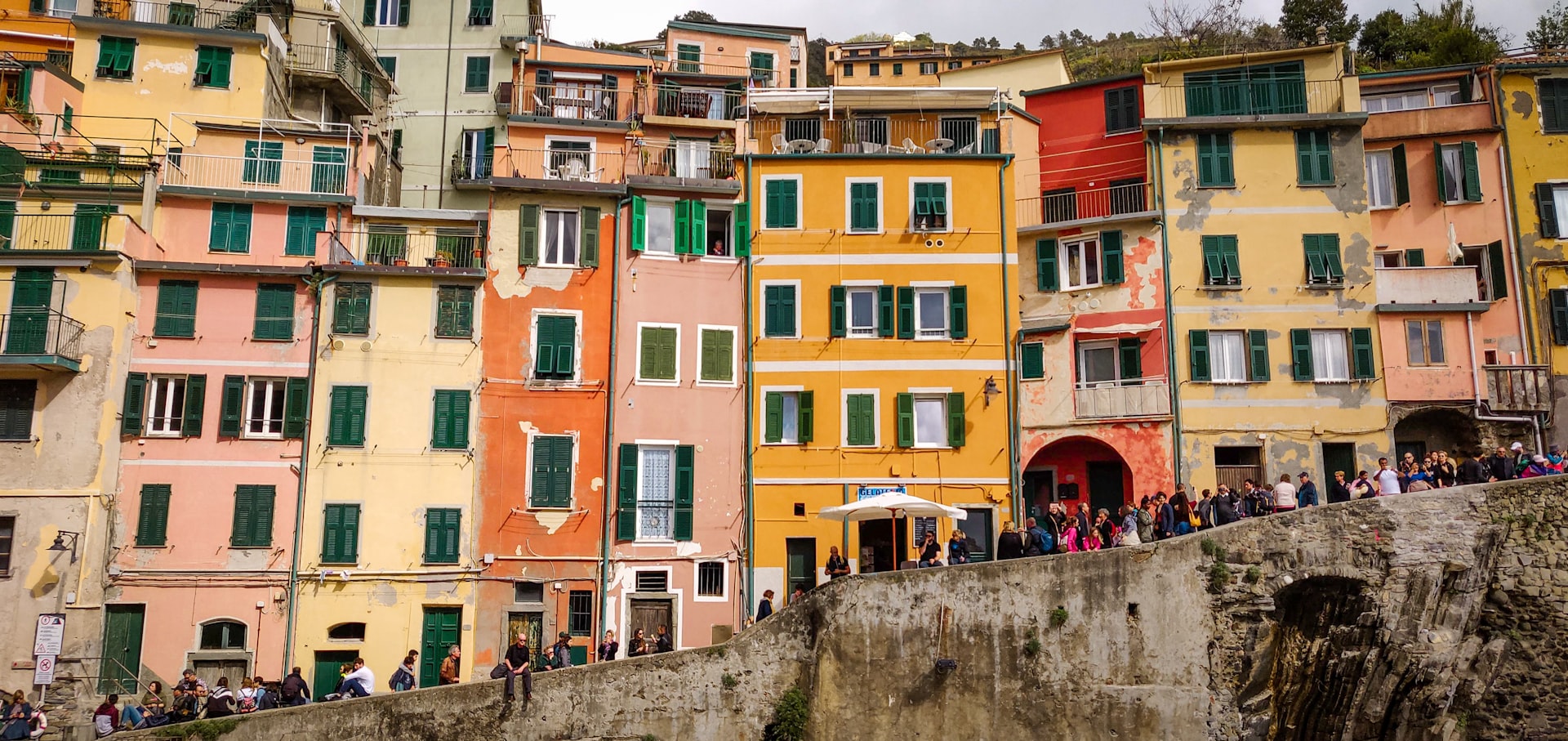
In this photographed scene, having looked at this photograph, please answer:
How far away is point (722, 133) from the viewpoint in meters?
35.8

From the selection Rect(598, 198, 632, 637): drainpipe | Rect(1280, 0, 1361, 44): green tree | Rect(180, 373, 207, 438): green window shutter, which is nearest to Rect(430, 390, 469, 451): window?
Rect(598, 198, 632, 637): drainpipe

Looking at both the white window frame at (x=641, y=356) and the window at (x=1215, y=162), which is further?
the window at (x=1215, y=162)

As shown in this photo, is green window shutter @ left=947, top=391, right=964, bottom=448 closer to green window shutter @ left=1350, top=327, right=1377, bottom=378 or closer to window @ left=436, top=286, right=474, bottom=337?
green window shutter @ left=1350, top=327, right=1377, bottom=378

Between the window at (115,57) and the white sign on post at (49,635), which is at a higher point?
the window at (115,57)

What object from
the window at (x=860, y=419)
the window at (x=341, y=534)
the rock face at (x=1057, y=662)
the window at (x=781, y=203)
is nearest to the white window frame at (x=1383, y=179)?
the rock face at (x=1057, y=662)

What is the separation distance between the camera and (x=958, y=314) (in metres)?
33.0

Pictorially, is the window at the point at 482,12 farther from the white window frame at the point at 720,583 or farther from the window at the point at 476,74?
the white window frame at the point at 720,583

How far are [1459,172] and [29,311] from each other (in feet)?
123

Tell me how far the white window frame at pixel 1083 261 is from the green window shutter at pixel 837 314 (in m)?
6.54

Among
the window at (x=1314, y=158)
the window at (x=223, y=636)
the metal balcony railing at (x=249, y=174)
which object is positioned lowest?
the window at (x=223, y=636)

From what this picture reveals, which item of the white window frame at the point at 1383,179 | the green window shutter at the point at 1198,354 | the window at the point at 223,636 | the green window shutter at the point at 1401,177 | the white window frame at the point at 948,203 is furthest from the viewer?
the white window frame at the point at 1383,179

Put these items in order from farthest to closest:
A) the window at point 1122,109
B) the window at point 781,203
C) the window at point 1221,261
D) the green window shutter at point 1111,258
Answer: the window at point 1122,109 → the green window shutter at point 1111,258 → the window at point 1221,261 → the window at point 781,203

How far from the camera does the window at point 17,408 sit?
2969 centimetres

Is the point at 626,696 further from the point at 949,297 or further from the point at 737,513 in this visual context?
the point at 949,297
